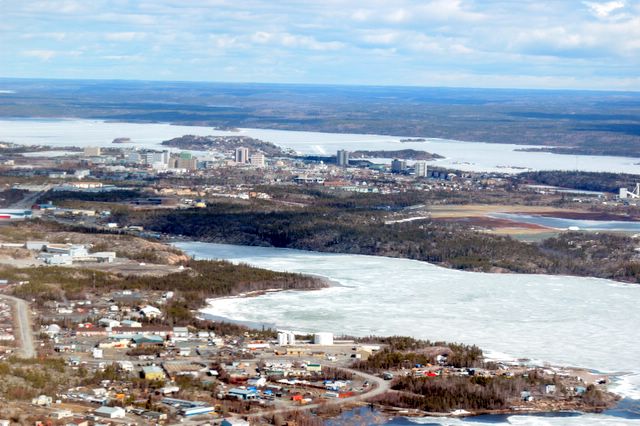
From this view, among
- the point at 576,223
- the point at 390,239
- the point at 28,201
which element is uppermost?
the point at 576,223

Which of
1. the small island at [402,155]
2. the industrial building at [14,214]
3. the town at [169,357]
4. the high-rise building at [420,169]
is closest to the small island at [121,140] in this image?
the small island at [402,155]

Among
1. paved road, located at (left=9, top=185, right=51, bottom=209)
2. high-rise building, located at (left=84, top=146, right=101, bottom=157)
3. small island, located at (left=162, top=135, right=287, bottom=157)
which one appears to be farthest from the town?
small island, located at (left=162, top=135, right=287, bottom=157)

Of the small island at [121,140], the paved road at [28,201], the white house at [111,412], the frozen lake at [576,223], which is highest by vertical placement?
the small island at [121,140]

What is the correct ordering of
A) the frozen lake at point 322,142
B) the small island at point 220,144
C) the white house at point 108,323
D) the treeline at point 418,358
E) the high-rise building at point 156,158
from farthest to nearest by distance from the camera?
the small island at point 220,144 < the frozen lake at point 322,142 < the high-rise building at point 156,158 < the white house at point 108,323 < the treeline at point 418,358

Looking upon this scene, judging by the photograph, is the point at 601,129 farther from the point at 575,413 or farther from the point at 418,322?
the point at 575,413

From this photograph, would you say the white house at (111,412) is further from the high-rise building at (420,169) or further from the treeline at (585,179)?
the high-rise building at (420,169)

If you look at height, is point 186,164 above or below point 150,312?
above

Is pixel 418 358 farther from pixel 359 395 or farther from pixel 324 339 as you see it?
pixel 359 395

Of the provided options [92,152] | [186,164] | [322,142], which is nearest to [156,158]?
[186,164]
